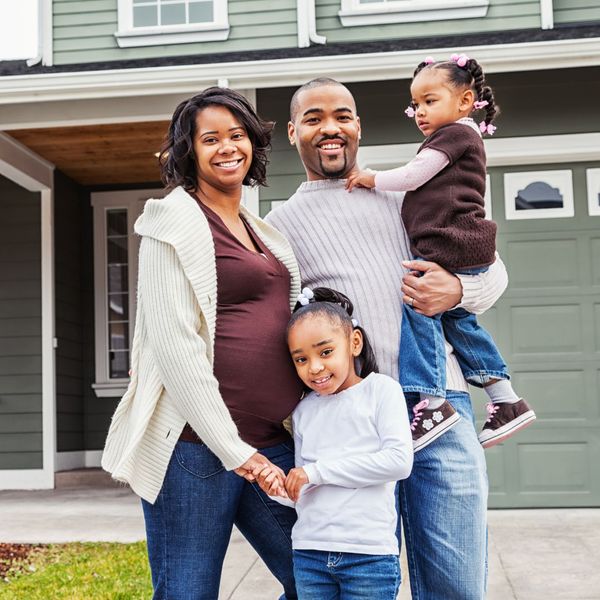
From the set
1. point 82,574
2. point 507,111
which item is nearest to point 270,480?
point 82,574

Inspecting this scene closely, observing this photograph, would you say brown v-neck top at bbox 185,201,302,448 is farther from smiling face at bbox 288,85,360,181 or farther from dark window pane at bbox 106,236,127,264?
dark window pane at bbox 106,236,127,264

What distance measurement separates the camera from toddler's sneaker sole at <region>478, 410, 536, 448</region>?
256 centimetres

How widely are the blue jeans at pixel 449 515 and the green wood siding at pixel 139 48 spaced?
553 cm

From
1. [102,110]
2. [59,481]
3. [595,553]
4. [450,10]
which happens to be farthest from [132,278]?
[595,553]

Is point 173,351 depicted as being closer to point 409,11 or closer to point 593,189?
point 593,189

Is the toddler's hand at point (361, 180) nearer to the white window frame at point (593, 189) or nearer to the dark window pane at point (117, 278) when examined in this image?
the white window frame at point (593, 189)

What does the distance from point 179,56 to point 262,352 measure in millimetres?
5323

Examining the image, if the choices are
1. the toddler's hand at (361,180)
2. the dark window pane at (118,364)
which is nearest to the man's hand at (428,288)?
the toddler's hand at (361,180)

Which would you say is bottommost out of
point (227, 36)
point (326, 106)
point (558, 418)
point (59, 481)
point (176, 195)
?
point (59, 481)

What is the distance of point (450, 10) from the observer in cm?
709

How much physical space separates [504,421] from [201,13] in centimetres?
587

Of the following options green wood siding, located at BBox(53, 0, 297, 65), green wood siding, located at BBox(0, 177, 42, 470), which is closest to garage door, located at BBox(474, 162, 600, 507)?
green wood siding, located at BBox(53, 0, 297, 65)

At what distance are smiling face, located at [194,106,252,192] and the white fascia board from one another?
4.25 meters

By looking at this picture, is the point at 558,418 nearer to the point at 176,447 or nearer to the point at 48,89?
the point at 48,89
